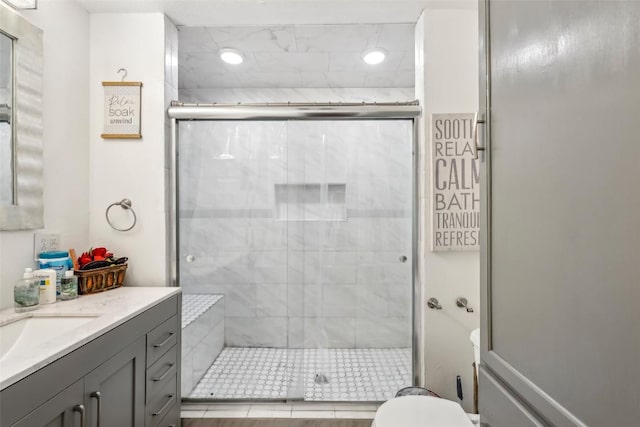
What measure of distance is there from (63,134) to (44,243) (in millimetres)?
564

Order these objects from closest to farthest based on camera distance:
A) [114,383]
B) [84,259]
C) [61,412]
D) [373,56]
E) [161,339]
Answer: [61,412], [114,383], [161,339], [84,259], [373,56]

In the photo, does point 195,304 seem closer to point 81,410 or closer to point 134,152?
point 134,152

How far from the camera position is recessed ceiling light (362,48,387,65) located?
2395 millimetres

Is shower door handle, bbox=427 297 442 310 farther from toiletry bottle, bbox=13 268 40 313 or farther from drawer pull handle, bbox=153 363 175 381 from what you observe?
toiletry bottle, bbox=13 268 40 313

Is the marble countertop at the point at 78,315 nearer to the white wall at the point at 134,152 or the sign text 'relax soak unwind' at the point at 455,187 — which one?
the white wall at the point at 134,152

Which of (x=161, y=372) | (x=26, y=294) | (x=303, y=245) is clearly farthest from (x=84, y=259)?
(x=303, y=245)

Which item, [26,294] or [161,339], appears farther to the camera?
[161,339]

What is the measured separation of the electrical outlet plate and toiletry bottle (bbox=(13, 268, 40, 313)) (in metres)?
0.24

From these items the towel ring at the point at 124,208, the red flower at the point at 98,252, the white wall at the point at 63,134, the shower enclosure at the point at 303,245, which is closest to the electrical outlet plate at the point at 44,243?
the white wall at the point at 63,134

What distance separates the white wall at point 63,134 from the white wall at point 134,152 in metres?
0.05

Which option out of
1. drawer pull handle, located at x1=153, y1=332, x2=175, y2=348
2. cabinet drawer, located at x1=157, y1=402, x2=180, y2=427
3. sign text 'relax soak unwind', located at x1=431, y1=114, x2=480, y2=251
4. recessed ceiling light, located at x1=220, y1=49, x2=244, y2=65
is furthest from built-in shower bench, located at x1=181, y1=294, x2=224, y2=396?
recessed ceiling light, located at x1=220, y1=49, x2=244, y2=65

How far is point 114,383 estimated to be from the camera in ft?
3.98

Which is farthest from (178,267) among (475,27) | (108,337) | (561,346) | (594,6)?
(475,27)

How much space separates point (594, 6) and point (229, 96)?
3.01 m
